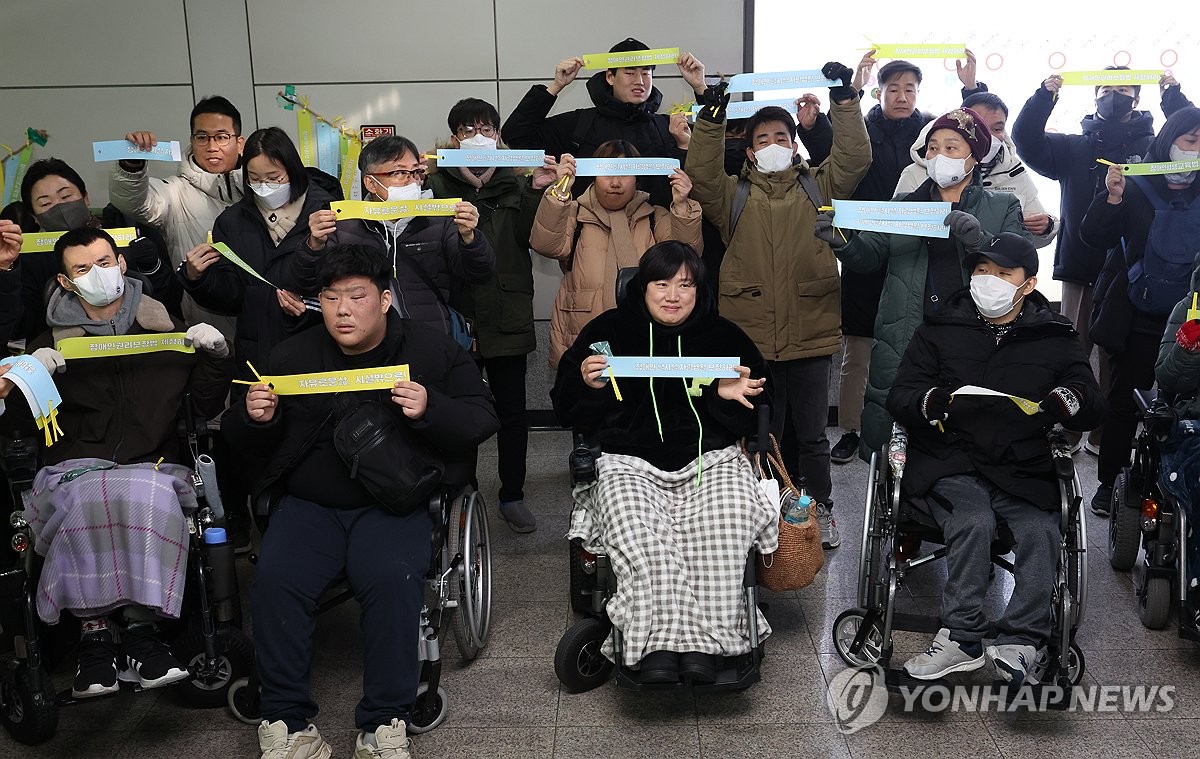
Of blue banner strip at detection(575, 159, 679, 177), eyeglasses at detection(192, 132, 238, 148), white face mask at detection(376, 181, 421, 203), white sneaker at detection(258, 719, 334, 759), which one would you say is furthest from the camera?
eyeglasses at detection(192, 132, 238, 148)

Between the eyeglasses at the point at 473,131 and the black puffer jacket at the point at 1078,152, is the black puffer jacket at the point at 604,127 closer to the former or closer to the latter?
the eyeglasses at the point at 473,131

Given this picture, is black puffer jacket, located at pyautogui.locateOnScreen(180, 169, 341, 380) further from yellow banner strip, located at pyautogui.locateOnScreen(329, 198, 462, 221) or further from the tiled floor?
the tiled floor

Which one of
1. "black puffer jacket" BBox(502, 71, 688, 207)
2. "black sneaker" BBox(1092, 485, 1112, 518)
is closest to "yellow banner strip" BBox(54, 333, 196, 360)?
"black puffer jacket" BBox(502, 71, 688, 207)

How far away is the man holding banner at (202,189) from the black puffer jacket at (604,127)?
120 cm

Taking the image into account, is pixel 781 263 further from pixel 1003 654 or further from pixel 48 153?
pixel 48 153

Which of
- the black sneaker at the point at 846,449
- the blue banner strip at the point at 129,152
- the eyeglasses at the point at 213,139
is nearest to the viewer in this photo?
the blue banner strip at the point at 129,152

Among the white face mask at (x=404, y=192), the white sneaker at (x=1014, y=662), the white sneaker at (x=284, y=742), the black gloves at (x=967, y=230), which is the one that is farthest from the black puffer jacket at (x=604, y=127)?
the white sneaker at (x=284, y=742)

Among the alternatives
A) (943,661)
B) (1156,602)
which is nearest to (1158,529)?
(1156,602)

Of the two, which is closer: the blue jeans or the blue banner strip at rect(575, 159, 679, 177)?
the blue jeans

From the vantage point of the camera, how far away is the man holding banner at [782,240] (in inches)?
165

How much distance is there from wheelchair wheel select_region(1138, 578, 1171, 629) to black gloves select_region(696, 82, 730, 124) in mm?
2356

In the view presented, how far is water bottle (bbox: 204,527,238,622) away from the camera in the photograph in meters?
2.98

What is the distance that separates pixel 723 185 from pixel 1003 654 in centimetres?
217

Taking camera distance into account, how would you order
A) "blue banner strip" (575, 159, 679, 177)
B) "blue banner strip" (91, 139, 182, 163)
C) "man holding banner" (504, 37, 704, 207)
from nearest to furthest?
1. "blue banner strip" (91, 139, 182, 163)
2. "blue banner strip" (575, 159, 679, 177)
3. "man holding banner" (504, 37, 704, 207)
